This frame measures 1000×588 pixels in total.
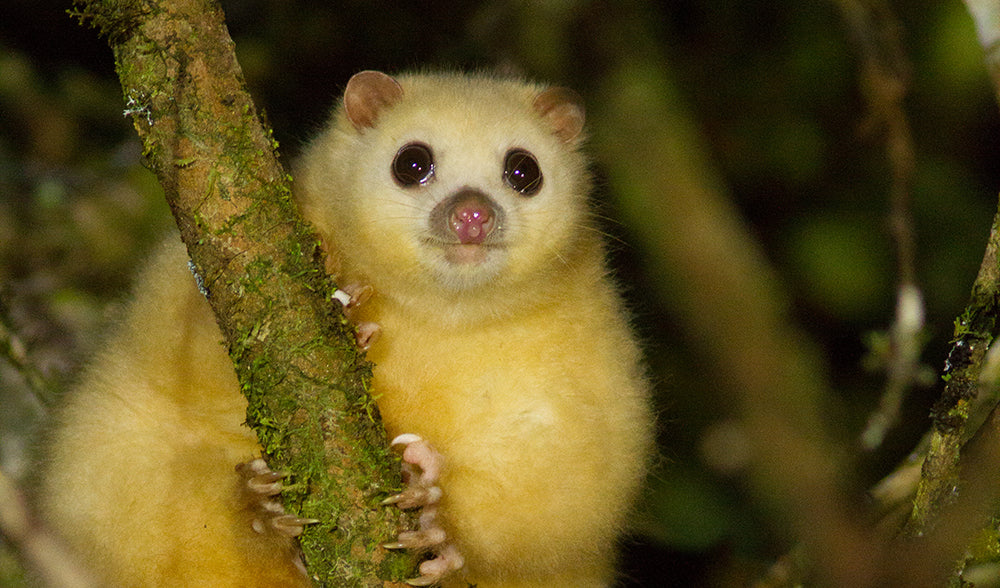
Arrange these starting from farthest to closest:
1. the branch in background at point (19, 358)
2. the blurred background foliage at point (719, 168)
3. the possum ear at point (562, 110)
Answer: the blurred background foliage at point (719, 168) → the branch in background at point (19, 358) → the possum ear at point (562, 110)

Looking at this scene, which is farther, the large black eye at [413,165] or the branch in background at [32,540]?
the large black eye at [413,165]

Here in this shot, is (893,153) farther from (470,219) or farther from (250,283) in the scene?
(250,283)

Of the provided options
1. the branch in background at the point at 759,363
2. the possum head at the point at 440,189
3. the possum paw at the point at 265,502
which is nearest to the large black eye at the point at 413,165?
the possum head at the point at 440,189

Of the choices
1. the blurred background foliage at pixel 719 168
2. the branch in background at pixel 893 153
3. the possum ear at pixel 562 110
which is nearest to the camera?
the possum ear at pixel 562 110

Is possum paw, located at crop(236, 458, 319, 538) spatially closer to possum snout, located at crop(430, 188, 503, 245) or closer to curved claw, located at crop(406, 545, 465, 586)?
curved claw, located at crop(406, 545, 465, 586)

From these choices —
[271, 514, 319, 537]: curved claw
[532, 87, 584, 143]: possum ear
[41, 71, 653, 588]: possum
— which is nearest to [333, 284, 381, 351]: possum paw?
[41, 71, 653, 588]: possum

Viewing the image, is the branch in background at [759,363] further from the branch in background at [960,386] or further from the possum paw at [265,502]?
the possum paw at [265,502]

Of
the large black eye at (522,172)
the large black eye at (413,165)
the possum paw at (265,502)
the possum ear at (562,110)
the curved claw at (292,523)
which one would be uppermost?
the possum ear at (562,110)

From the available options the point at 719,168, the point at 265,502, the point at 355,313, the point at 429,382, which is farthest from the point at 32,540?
the point at 719,168
